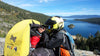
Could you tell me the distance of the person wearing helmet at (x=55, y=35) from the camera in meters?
2.99

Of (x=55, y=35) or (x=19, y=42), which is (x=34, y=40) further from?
(x=55, y=35)

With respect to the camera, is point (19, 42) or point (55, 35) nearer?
point (19, 42)

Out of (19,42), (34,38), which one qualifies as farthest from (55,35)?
(19,42)

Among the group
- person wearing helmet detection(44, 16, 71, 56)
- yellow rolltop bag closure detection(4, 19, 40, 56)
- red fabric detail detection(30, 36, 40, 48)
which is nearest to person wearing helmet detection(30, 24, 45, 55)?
red fabric detail detection(30, 36, 40, 48)

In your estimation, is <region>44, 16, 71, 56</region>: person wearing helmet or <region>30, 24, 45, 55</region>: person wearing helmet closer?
<region>44, 16, 71, 56</region>: person wearing helmet

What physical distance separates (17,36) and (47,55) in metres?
1.13

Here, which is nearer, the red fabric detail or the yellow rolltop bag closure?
the yellow rolltop bag closure

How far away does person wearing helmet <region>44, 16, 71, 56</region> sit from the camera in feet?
9.81

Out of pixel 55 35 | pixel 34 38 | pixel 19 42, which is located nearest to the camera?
pixel 19 42

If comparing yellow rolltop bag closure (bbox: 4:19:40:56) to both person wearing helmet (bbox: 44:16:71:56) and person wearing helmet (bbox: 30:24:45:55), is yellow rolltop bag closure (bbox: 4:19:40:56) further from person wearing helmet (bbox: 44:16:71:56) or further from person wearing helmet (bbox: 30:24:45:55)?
person wearing helmet (bbox: 44:16:71:56)

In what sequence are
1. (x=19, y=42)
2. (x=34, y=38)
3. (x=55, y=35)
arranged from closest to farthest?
(x=19, y=42) → (x=55, y=35) → (x=34, y=38)

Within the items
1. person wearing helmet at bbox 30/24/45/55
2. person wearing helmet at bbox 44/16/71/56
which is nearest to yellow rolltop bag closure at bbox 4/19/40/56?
person wearing helmet at bbox 30/24/45/55

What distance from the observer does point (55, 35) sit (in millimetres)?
3057

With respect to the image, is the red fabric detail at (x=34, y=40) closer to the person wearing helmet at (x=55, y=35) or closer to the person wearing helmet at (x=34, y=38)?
the person wearing helmet at (x=34, y=38)
